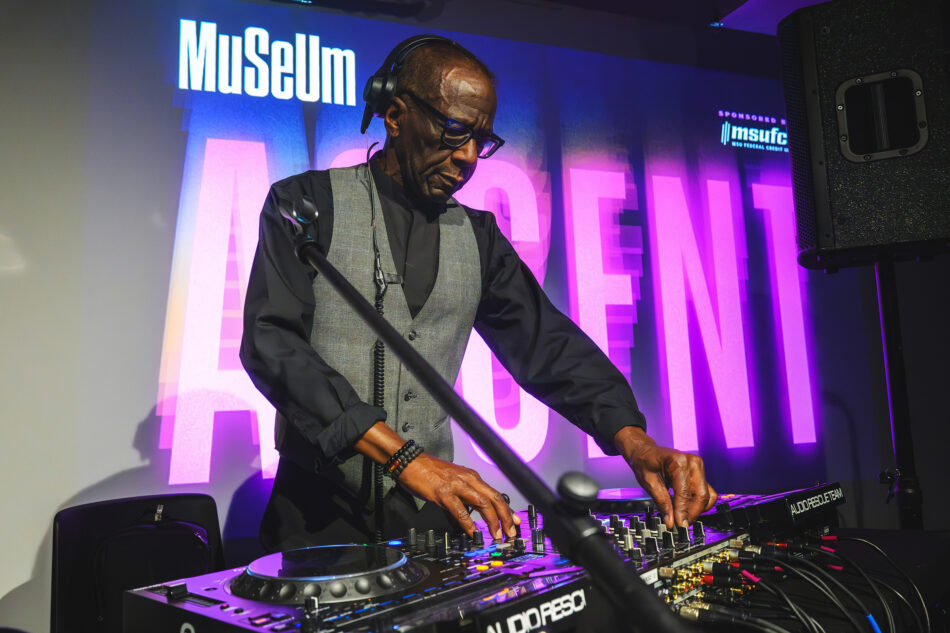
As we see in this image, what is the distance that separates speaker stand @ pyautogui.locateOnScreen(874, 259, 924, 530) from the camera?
95.2 inches

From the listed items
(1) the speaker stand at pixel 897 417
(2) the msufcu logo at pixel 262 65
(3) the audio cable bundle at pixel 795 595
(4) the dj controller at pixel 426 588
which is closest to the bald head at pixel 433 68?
(4) the dj controller at pixel 426 588

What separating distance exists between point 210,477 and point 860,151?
8.38 ft

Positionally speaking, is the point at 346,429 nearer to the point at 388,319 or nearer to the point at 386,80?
the point at 388,319

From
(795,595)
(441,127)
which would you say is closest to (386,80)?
(441,127)

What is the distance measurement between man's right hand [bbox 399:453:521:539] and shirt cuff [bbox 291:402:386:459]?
120 mm

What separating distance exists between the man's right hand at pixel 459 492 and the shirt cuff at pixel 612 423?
1.78 ft

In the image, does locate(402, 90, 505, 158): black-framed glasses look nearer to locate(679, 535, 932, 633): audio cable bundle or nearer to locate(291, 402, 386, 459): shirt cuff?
locate(291, 402, 386, 459): shirt cuff

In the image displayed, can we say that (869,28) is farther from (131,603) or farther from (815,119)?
→ (131,603)

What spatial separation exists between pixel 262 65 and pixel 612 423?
2.11 meters

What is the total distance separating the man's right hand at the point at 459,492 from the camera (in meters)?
1.10

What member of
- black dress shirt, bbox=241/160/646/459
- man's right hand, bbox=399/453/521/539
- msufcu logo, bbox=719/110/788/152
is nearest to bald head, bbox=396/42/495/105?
black dress shirt, bbox=241/160/646/459

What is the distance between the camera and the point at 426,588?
2.97 ft

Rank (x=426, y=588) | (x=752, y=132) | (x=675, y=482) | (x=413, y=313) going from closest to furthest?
(x=426, y=588)
(x=675, y=482)
(x=413, y=313)
(x=752, y=132)

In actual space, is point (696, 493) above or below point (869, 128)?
below
